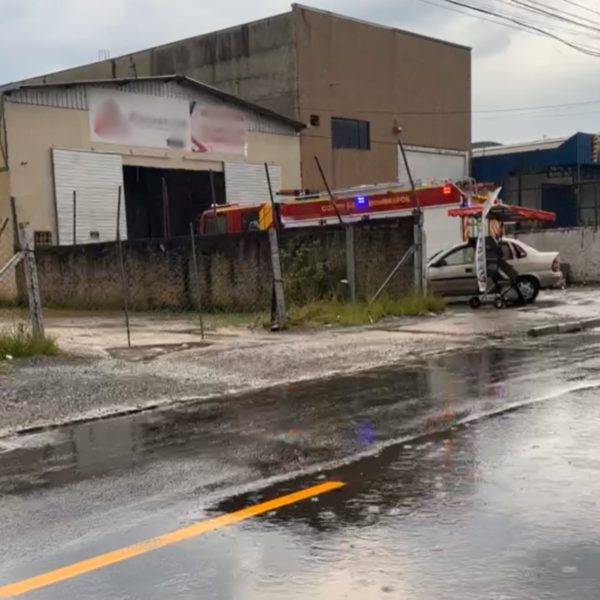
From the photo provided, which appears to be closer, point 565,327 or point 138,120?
point 565,327

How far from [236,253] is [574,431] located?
14412mm

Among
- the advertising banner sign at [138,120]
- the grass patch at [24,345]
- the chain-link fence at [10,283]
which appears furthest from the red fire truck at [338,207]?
the grass patch at [24,345]

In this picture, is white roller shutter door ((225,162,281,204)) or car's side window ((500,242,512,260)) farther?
white roller shutter door ((225,162,281,204))

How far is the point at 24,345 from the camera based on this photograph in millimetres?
11812

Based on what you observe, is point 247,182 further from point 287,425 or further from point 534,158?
point 287,425

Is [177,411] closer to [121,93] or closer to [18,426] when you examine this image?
[18,426]

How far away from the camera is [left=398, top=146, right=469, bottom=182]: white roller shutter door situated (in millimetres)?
43562

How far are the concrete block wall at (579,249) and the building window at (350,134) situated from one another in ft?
46.0

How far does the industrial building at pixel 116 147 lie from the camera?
2673cm

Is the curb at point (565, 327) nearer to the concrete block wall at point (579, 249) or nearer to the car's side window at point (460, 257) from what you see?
the car's side window at point (460, 257)

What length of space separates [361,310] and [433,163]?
98.3 feet

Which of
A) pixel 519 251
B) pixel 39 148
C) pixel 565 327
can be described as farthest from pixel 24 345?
pixel 39 148

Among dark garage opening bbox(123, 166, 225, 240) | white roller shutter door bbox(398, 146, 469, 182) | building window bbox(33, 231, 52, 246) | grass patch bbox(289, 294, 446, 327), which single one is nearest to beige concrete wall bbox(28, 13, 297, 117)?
dark garage opening bbox(123, 166, 225, 240)

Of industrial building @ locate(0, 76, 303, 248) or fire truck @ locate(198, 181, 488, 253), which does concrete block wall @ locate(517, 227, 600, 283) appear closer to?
fire truck @ locate(198, 181, 488, 253)
